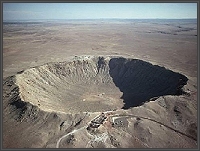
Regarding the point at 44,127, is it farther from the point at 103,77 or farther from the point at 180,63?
the point at 180,63

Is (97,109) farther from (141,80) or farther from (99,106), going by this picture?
(141,80)

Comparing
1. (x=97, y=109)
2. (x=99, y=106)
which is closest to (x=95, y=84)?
(x=99, y=106)

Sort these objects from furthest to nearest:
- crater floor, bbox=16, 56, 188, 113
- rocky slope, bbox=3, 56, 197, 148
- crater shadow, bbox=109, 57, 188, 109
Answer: crater shadow, bbox=109, 57, 188, 109 < crater floor, bbox=16, 56, 188, 113 < rocky slope, bbox=3, 56, 197, 148

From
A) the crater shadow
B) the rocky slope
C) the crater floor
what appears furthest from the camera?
the crater shadow

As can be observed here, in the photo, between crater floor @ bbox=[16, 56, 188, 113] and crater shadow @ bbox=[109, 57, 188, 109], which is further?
crater shadow @ bbox=[109, 57, 188, 109]

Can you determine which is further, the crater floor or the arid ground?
the crater floor

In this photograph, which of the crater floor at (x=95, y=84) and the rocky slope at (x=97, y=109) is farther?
the crater floor at (x=95, y=84)

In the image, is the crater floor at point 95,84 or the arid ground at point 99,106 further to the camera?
the crater floor at point 95,84

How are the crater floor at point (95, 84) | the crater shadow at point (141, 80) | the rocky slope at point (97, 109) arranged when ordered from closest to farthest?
the rocky slope at point (97, 109)
the crater floor at point (95, 84)
the crater shadow at point (141, 80)

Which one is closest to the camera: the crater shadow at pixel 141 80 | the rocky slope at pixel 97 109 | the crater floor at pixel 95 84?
the rocky slope at pixel 97 109
